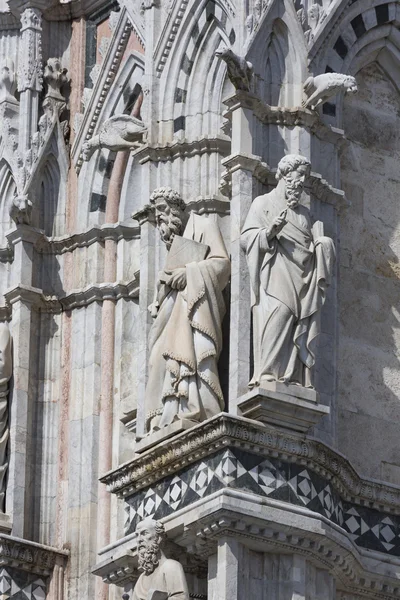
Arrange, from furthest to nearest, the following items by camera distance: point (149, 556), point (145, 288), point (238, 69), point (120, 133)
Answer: point (120, 133), point (145, 288), point (238, 69), point (149, 556)

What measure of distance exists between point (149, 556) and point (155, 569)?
11 centimetres

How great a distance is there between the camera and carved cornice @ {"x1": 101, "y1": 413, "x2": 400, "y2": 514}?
22562 millimetres

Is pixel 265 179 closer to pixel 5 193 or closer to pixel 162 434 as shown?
pixel 162 434

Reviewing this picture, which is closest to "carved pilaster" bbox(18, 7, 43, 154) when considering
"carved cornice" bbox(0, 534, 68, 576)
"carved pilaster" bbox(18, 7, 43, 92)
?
"carved pilaster" bbox(18, 7, 43, 92)

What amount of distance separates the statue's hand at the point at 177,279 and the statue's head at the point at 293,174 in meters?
1.00

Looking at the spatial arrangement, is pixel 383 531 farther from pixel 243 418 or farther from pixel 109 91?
pixel 109 91

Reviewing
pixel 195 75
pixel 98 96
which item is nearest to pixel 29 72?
pixel 98 96

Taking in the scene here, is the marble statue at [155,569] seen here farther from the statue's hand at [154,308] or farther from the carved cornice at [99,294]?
the carved cornice at [99,294]

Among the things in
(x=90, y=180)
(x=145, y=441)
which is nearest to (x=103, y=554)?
(x=145, y=441)

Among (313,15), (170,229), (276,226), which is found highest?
(313,15)

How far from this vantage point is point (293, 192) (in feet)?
76.7

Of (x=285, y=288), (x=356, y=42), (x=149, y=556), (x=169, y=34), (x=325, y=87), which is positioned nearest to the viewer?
(x=149, y=556)

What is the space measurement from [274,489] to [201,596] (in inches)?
40.6

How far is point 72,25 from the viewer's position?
1085 inches
